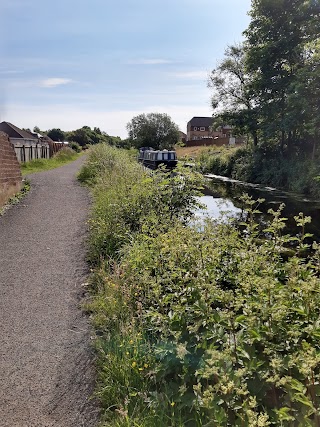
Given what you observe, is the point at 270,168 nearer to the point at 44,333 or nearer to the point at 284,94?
the point at 284,94

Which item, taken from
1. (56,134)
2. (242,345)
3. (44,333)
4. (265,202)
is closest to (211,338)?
(242,345)

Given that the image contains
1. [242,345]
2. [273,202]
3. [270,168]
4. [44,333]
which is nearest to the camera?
[242,345]

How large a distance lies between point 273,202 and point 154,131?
48.5 metres

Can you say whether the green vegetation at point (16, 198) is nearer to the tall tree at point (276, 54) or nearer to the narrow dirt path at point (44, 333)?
the narrow dirt path at point (44, 333)

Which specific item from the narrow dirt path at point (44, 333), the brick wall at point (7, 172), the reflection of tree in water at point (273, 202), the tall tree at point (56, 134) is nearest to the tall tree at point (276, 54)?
the reflection of tree in water at point (273, 202)

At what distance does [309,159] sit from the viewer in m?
22.3

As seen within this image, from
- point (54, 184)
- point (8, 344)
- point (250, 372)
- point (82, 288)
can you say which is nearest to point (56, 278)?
point (82, 288)

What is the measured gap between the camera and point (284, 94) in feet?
78.0

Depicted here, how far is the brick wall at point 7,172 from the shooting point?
10633 millimetres

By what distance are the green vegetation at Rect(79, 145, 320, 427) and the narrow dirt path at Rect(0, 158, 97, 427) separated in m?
0.21

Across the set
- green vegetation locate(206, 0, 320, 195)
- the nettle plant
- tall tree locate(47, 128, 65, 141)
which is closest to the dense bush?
green vegetation locate(206, 0, 320, 195)

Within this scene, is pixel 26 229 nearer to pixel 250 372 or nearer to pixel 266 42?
pixel 250 372

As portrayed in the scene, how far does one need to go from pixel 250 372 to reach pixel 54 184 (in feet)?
48.0

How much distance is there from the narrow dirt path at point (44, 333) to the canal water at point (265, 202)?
494cm
